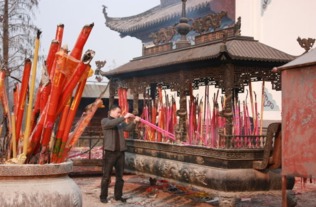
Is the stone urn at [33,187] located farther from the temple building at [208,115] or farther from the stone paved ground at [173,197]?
the stone paved ground at [173,197]

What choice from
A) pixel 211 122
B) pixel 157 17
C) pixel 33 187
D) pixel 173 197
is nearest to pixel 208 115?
pixel 211 122

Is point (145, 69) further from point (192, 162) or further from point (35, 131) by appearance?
point (35, 131)

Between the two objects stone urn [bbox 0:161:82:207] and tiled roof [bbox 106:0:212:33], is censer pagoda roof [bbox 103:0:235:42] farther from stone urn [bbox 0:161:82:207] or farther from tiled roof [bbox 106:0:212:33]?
stone urn [bbox 0:161:82:207]

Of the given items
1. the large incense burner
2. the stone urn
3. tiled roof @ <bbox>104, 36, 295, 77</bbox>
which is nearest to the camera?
the stone urn

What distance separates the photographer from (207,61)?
7141mm

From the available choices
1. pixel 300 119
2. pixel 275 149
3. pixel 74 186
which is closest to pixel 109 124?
pixel 275 149

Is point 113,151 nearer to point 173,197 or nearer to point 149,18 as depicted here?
point 173,197

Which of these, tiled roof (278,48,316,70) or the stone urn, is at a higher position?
tiled roof (278,48,316,70)

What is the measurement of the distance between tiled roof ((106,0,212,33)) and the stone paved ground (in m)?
9.88

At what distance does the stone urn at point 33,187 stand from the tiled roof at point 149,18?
14723mm

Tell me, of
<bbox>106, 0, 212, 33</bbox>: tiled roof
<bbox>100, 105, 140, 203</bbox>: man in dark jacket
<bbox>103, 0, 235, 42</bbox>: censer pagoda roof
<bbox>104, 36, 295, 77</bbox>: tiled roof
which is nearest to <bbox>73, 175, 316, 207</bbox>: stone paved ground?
<bbox>100, 105, 140, 203</bbox>: man in dark jacket

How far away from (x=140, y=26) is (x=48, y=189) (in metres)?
17.6

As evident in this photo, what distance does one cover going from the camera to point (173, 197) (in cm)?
815

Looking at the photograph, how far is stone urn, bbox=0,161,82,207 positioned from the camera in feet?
10.2
